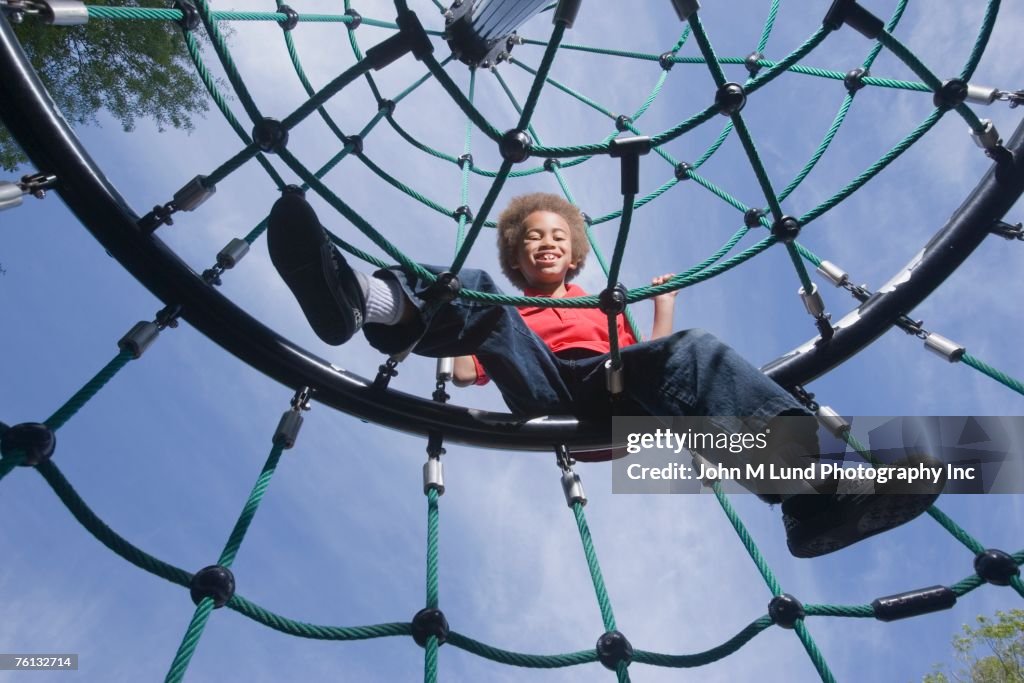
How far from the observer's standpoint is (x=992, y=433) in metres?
2.07

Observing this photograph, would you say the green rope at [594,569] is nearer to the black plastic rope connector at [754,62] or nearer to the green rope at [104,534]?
the green rope at [104,534]


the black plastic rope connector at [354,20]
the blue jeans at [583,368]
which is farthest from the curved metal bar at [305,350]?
the black plastic rope connector at [354,20]

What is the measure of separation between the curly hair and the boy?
574 millimetres

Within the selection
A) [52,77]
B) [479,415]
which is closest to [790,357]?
[479,415]

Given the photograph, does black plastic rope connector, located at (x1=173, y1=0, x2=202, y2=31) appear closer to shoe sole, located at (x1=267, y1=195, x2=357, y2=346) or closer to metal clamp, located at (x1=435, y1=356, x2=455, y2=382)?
shoe sole, located at (x1=267, y1=195, x2=357, y2=346)

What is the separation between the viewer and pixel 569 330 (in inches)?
89.4

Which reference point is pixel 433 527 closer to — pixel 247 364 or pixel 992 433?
pixel 247 364

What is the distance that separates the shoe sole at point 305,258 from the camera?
1534 millimetres

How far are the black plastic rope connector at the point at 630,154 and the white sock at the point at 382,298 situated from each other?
52 centimetres

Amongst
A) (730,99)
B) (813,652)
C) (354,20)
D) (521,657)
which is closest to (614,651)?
(521,657)

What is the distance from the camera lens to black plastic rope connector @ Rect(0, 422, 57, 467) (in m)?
1.43

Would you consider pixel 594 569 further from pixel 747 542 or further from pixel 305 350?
pixel 305 350

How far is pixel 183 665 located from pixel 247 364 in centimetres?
82

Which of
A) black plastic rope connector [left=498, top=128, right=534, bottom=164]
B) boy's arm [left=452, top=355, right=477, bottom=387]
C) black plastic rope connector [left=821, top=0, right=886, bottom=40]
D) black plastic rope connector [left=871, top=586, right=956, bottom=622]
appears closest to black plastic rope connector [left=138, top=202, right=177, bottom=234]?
black plastic rope connector [left=498, top=128, right=534, bottom=164]
